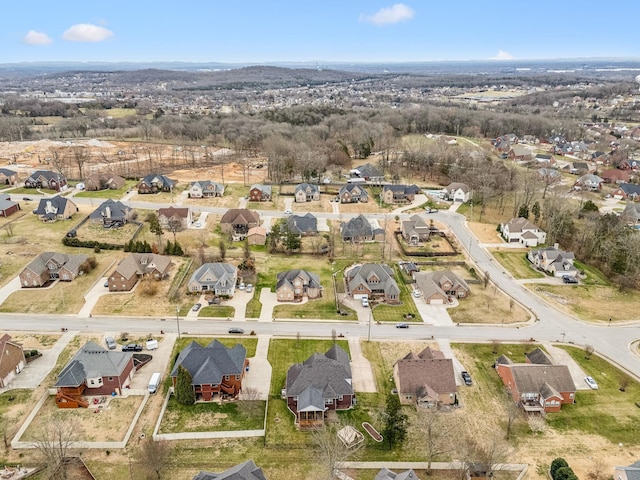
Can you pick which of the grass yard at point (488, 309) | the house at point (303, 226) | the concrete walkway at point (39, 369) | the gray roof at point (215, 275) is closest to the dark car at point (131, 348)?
→ the concrete walkway at point (39, 369)

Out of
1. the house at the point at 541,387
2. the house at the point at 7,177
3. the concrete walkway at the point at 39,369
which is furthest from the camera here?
the house at the point at 7,177

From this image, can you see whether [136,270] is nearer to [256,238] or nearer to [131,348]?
[131,348]

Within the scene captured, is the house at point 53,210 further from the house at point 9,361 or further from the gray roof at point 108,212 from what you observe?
the house at point 9,361

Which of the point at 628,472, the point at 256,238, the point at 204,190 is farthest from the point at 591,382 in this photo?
the point at 204,190

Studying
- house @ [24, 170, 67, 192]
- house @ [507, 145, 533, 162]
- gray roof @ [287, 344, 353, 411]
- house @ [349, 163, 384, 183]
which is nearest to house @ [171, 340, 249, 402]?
gray roof @ [287, 344, 353, 411]

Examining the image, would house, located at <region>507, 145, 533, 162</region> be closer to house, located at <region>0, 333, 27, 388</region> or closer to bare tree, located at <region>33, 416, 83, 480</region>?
house, located at <region>0, 333, 27, 388</region>

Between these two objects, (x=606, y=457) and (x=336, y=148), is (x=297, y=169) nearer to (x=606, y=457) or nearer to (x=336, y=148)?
(x=336, y=148)

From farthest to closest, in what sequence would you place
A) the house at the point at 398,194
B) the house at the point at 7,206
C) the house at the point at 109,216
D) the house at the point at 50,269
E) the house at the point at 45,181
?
the house at the point at 398,194
the house at the point at 45,181
the house at the point at 7,206
the house at the point at 109,216
the house at the point at 50,269
